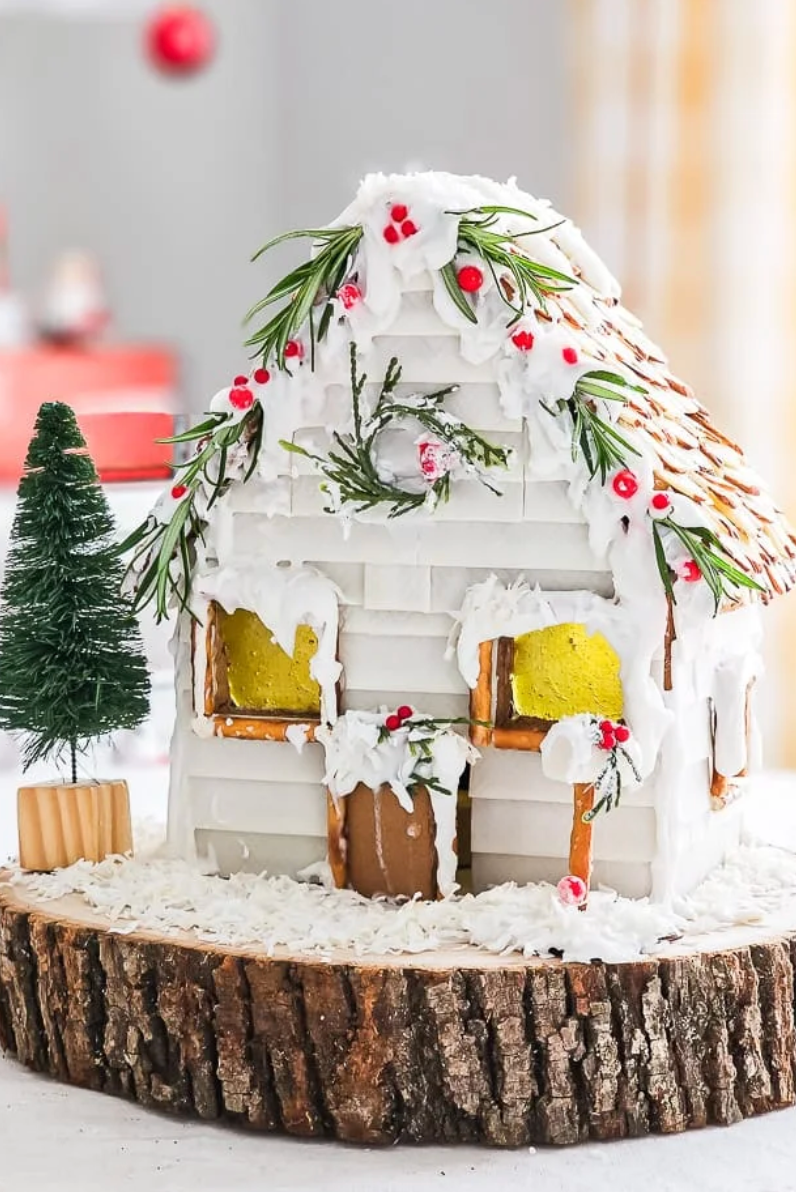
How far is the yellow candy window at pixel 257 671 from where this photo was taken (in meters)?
1.86

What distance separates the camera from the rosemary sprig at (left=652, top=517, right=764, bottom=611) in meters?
1.66

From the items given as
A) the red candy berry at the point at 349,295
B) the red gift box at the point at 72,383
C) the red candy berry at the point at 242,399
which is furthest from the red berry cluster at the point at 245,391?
the red gift box at the point at 72,383

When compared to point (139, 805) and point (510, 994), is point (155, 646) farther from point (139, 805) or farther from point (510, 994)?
point (510, 994)

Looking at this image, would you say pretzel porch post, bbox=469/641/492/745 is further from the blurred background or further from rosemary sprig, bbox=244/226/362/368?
the blurred background

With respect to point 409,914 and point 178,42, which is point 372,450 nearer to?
point 409,914

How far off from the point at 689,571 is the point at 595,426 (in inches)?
6.5

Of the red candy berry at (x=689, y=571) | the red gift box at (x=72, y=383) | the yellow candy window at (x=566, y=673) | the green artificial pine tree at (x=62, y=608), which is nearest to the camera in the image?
the red candy berry at (x=689, y=571)

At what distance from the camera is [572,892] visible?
1666mm

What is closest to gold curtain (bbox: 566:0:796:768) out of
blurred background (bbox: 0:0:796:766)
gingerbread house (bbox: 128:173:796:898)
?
blurred background (bbox: 0:0:796:766)

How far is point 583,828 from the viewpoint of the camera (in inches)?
67.4

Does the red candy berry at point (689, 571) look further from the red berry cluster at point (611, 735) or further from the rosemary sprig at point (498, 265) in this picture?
→ the rosemary sprig at point (498, 265)

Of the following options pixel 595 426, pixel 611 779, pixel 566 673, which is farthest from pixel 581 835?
pixel 595 426

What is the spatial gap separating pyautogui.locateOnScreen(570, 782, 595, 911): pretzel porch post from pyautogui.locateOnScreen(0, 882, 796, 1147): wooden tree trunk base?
0.15 m

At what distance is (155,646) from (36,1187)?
108cm
